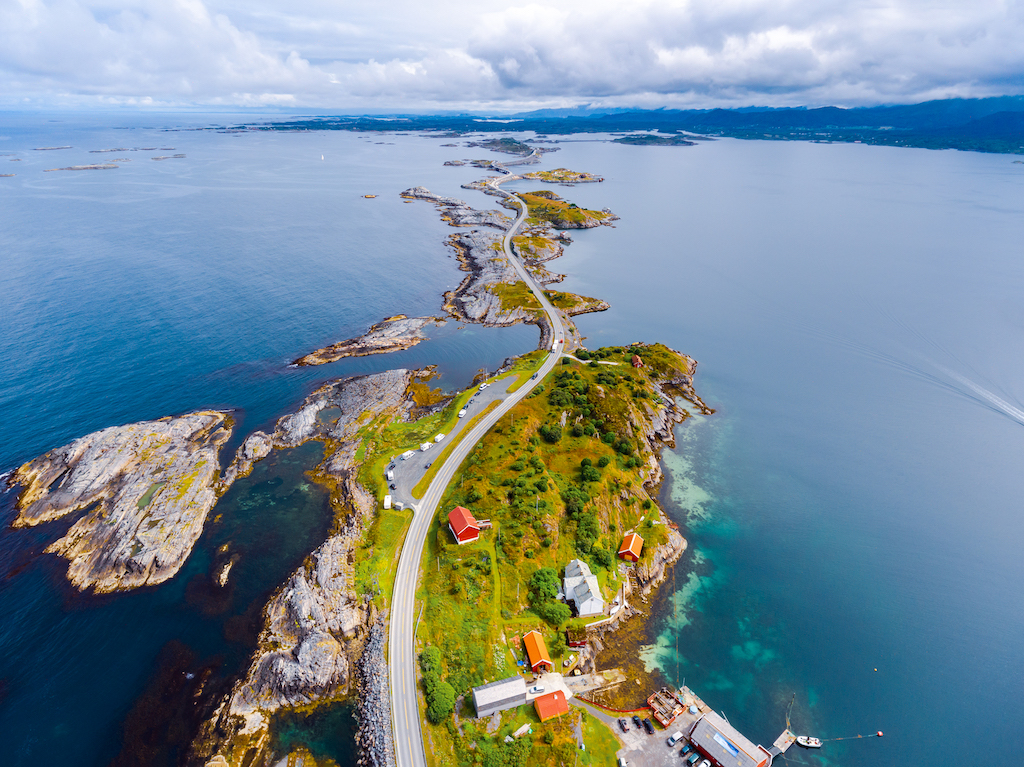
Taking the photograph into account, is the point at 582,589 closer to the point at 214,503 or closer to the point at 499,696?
the point at 499,696

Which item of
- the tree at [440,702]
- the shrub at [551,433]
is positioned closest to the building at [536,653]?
the tree at [440,702]

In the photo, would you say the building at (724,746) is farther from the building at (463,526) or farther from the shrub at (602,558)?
the building at (463,526)

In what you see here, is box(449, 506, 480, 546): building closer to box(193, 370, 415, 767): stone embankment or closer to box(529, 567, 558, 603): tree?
box(529, 567, 558, 603): tree

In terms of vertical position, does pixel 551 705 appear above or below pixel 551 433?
below

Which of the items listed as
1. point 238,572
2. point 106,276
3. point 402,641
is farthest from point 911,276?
point 106,276

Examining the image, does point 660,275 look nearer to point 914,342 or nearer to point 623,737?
point 914,342

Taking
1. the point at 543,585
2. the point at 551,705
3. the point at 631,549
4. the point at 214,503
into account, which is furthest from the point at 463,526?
the point at 214,503
